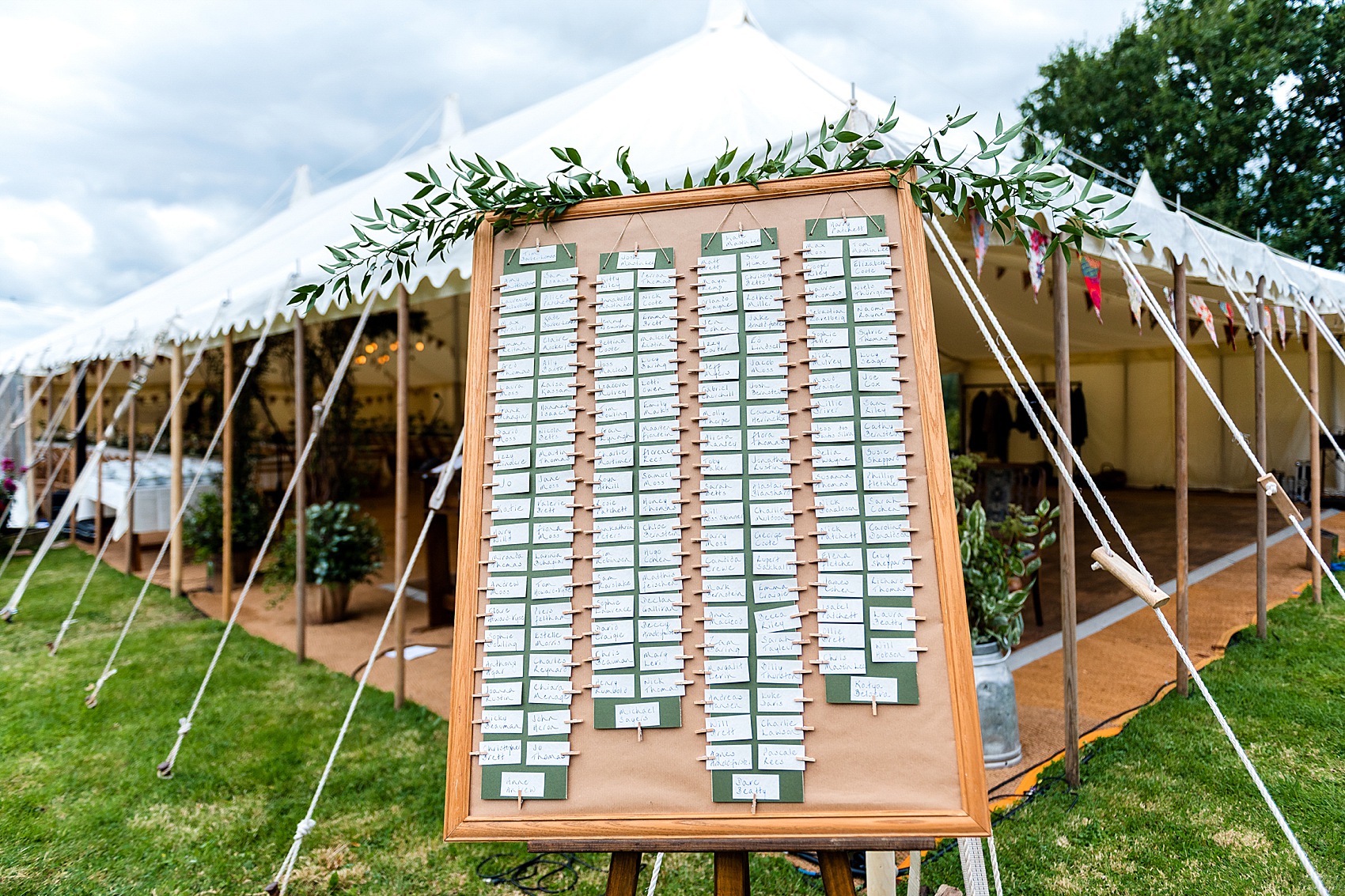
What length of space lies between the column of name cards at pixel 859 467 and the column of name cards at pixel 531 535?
18.1 inches

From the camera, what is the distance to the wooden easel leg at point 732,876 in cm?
124

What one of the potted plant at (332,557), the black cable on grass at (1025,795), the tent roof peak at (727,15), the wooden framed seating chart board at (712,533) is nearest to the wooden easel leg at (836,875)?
the wooden framed seating chart board at (712,533)

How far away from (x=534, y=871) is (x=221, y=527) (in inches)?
188

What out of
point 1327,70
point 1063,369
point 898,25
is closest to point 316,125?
point 898,25

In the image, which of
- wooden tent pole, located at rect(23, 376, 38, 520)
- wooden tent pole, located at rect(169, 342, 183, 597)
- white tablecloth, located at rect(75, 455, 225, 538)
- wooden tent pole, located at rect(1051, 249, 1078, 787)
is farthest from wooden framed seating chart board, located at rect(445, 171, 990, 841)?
wooden tent pole, located at rect(23, 376, 38, 520)

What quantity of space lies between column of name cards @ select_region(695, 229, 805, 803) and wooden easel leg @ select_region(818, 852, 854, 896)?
0.15 meters

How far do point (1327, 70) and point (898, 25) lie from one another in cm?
914

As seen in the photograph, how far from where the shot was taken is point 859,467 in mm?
1330

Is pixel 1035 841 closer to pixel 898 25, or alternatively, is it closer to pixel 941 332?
pixel 941 332

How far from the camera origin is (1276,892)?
197cm

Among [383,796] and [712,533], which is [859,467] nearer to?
[712,533]

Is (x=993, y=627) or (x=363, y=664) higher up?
(x=993, y=627)

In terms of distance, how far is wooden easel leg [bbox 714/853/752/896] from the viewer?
1.24 meters

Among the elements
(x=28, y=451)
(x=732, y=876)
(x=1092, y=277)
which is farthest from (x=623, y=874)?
(x=28, y=451)
